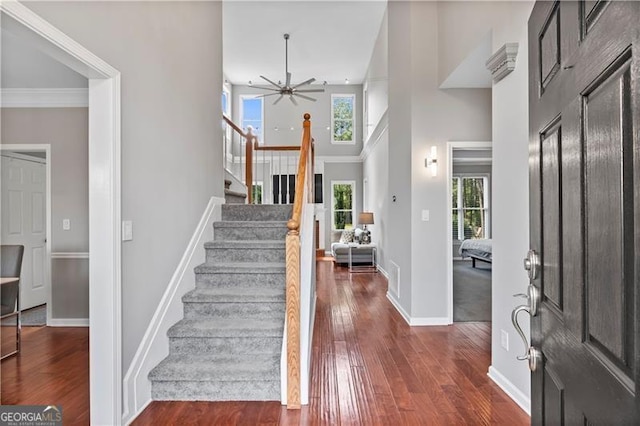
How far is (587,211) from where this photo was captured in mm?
714

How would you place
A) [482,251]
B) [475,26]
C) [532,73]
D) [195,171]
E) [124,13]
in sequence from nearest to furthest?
[532,73], [124,13], [475,26], [195,171], [482,251]

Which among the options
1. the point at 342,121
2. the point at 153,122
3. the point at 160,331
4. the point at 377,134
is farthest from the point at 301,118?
the point at 160,331

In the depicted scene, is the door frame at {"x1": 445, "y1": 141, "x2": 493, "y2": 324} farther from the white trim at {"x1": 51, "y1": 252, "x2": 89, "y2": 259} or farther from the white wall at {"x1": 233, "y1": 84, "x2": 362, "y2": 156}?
the white wall at {"x1": 233, "y1": 84, "x2": 362, "y2": 156}

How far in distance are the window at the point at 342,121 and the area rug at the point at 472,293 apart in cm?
503

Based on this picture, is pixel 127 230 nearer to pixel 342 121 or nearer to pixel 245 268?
pixel 245 268

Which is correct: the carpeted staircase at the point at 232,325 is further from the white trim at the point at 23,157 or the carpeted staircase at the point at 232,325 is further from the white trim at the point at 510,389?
the white trim at the point at 23,157

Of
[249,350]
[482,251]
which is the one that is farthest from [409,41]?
[482,251]

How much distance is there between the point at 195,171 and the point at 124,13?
1.44 metres

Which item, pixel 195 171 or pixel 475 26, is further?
pixel 195 171

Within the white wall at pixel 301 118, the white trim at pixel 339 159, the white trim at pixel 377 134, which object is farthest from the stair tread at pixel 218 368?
the white wall at pixel 301 118

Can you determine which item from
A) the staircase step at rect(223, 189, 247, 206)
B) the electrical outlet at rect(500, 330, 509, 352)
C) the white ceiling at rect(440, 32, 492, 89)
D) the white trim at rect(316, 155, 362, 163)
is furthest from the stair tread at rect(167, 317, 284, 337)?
the white trim at rect(316, 155, 362, 163)

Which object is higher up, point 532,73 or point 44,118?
point 44,118

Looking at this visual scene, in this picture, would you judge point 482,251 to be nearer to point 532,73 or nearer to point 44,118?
point 532,73

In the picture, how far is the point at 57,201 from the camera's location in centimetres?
401
